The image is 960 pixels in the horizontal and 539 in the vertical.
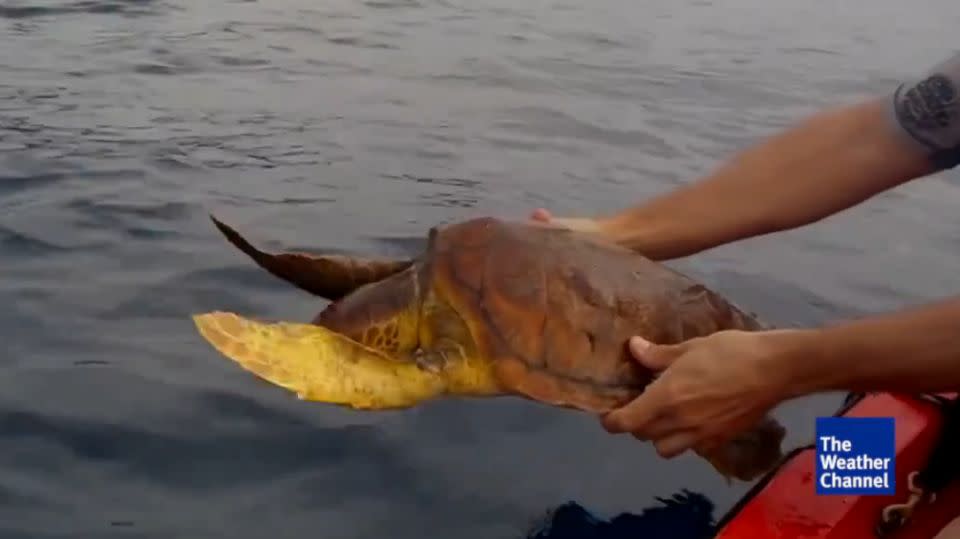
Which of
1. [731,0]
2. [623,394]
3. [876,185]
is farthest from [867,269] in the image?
[731,0]

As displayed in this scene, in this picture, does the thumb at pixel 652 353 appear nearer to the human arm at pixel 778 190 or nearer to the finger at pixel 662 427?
the finger at pixel 662 427

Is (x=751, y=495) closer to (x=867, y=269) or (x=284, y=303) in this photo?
(x=284, y=303)

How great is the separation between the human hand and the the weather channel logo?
0.58 ft

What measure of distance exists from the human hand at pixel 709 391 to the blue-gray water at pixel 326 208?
56 centimetres

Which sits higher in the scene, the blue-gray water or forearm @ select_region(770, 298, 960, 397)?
forearm @ select_region(770, 298, 960, 397)

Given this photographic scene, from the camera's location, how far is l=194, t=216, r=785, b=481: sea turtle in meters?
2.78

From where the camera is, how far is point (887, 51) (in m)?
11.8

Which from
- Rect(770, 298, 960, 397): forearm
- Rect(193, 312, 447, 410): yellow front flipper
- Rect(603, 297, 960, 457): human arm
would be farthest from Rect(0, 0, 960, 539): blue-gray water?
Rect(770, 298, 960, 397): forearm

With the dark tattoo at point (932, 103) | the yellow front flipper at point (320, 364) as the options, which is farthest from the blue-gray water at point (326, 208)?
the dark tattoo at point (932, 103)

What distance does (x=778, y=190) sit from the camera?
11.4 ft

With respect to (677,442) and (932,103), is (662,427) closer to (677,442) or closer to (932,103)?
(677,442)

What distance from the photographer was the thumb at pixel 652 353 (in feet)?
8.99

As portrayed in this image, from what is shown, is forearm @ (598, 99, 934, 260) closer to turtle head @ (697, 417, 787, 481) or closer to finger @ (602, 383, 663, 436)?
turtle head @ (697, 417, 787, 481)

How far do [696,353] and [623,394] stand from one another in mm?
238
